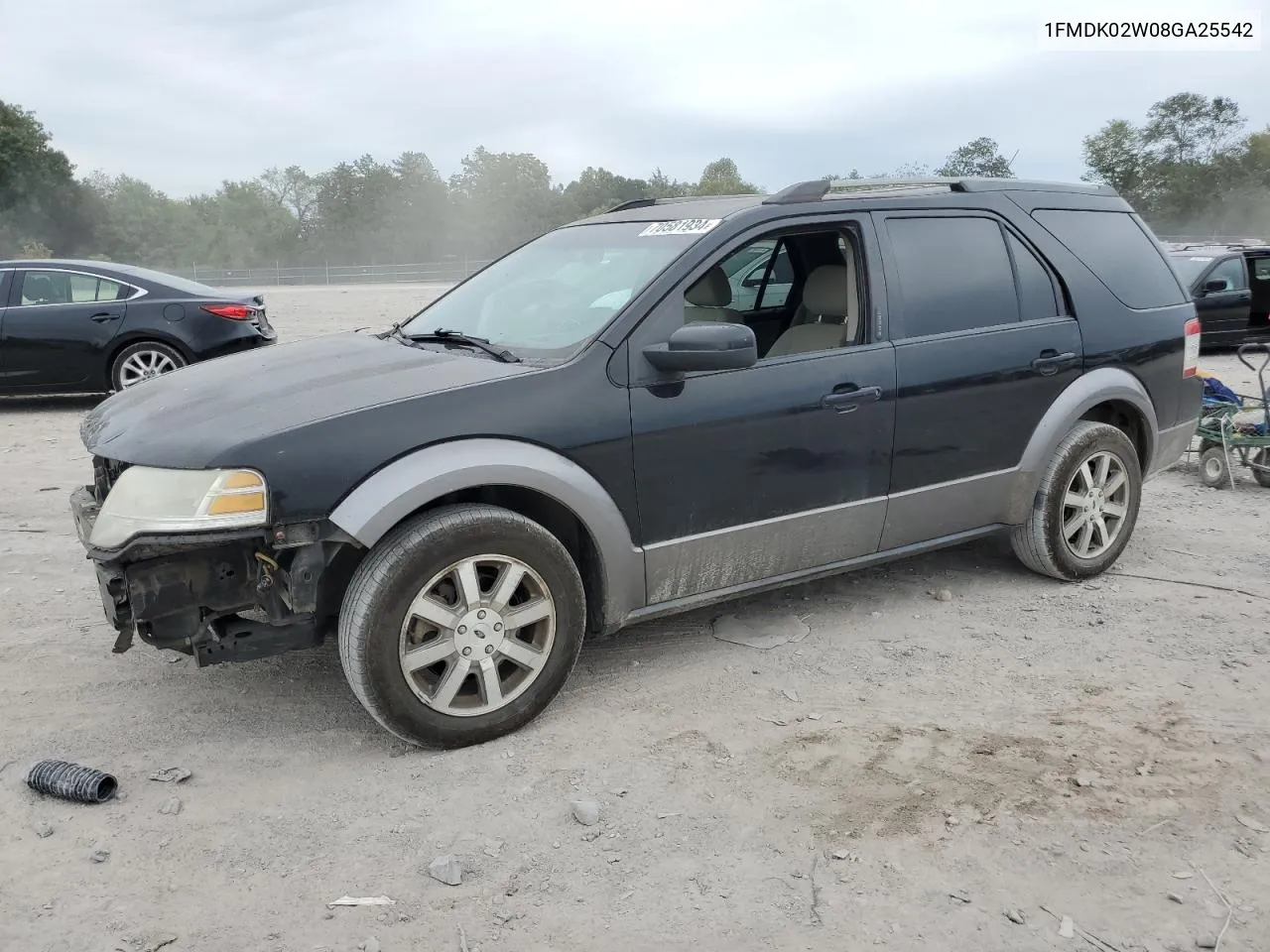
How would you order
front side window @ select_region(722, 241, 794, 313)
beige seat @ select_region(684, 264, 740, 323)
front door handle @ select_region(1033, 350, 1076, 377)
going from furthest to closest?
front door handle @ select_region(1033, 350, 1076, 377), front side window @ select_region(722, 241, 794, 313), beige seat @ select_region(684, 264, 740, 323)

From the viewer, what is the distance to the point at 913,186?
4953 mm

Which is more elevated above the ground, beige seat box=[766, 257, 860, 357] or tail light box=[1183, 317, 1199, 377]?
beige seat box=[766, 257, 860, 357]

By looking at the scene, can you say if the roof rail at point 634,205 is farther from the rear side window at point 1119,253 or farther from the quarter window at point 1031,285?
the rear side window at point 1119,253

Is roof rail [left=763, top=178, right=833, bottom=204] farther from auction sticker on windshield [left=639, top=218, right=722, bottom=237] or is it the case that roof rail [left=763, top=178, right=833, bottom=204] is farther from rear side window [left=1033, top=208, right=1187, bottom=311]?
rear side window [left=1033, top=208, right=1187, bottom=311]

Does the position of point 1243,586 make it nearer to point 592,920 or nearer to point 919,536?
point 919,536

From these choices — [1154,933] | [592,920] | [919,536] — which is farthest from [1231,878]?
[919,536]

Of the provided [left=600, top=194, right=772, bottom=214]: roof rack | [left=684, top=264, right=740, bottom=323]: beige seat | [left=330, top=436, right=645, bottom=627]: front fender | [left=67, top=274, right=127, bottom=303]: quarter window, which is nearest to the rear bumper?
[left=684, top=264, right=740, bottom=323]: beige seat

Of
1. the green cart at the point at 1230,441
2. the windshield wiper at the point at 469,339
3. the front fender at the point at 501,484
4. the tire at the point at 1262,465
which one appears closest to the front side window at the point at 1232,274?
the green cart at the point at 1230,441

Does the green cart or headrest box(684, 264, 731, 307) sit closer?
headrest box(684, 264, 731, 307)

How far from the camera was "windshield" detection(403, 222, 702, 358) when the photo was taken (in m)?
4.01

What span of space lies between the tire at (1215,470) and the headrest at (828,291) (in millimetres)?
3907

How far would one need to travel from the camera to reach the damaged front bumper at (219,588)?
3.26m

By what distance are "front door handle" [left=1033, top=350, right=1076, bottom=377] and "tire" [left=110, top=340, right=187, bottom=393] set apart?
7.92m

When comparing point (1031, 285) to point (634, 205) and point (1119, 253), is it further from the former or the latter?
point (634, 205)
